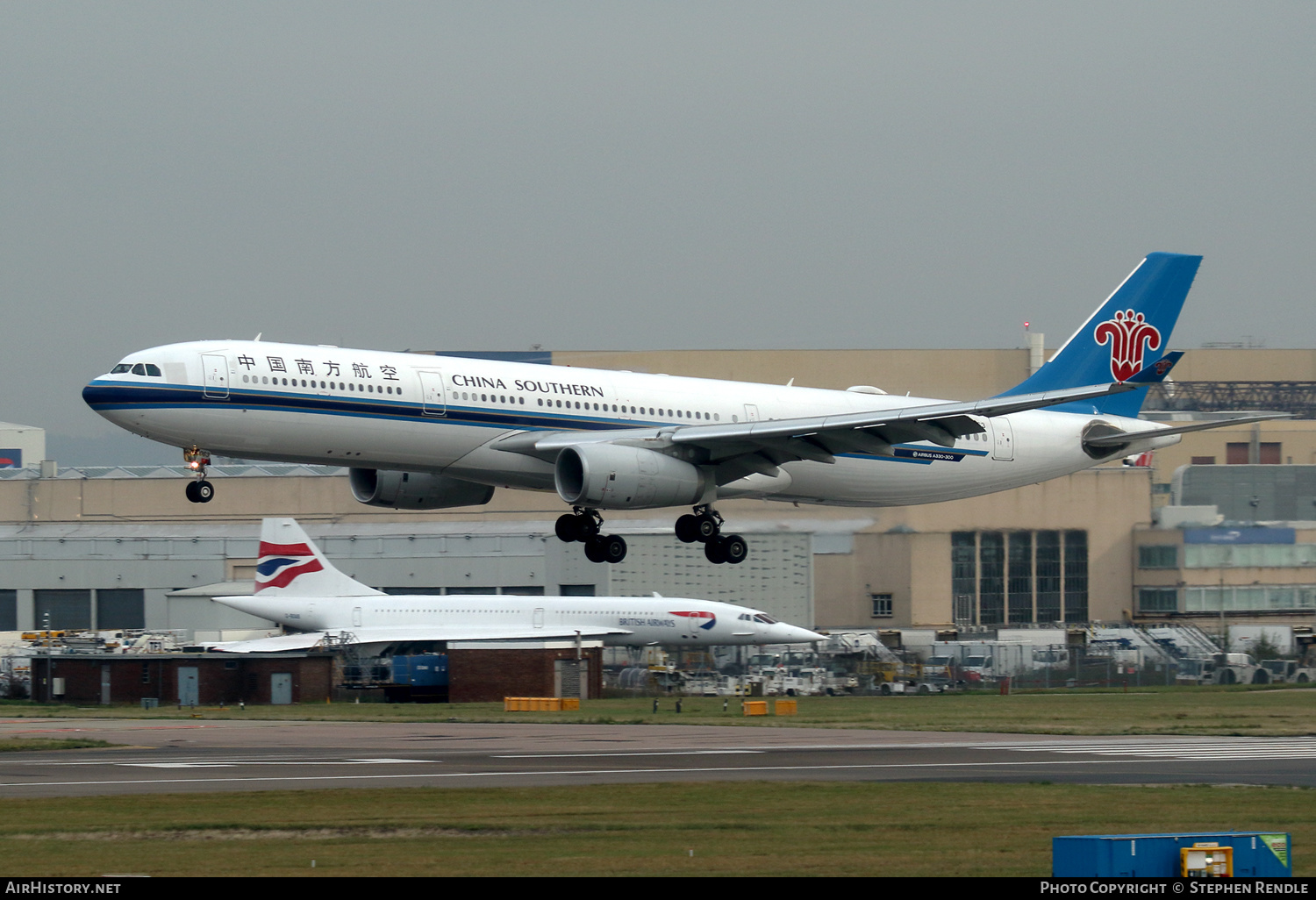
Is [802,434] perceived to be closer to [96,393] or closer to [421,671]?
[96,393]

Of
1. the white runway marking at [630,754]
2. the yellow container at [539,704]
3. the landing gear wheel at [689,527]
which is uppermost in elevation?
the landing gear wheel at [689,527]

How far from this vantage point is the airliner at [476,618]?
71.2m

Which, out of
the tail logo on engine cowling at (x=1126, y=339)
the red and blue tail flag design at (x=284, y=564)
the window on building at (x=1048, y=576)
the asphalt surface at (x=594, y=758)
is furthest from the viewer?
the window on building at (x=1048, y=576)

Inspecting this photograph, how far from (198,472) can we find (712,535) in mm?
13553

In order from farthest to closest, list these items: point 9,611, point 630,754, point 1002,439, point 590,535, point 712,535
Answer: point 9,611, point 1002,439, point 712,535, point 590,535, point 630,754

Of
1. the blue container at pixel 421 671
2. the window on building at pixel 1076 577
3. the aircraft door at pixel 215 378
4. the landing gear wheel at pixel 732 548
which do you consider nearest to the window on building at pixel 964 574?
the window on building at pixel 1076 577

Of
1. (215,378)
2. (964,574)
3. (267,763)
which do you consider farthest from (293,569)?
(215,378)

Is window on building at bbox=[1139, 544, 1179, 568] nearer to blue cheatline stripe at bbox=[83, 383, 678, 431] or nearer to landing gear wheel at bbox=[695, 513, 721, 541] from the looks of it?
landing gear wheel at bbox=[695, 513, 721, 541]

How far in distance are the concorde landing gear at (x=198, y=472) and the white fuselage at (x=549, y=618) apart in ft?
112

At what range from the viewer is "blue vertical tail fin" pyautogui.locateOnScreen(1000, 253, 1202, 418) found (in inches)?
1902

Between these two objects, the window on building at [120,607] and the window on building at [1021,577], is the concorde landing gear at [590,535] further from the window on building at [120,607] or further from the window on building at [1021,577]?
the window on building at [120,607]

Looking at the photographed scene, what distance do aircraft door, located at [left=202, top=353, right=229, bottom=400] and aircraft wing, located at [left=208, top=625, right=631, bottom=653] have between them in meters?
36.7

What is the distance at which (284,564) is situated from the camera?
248ft
